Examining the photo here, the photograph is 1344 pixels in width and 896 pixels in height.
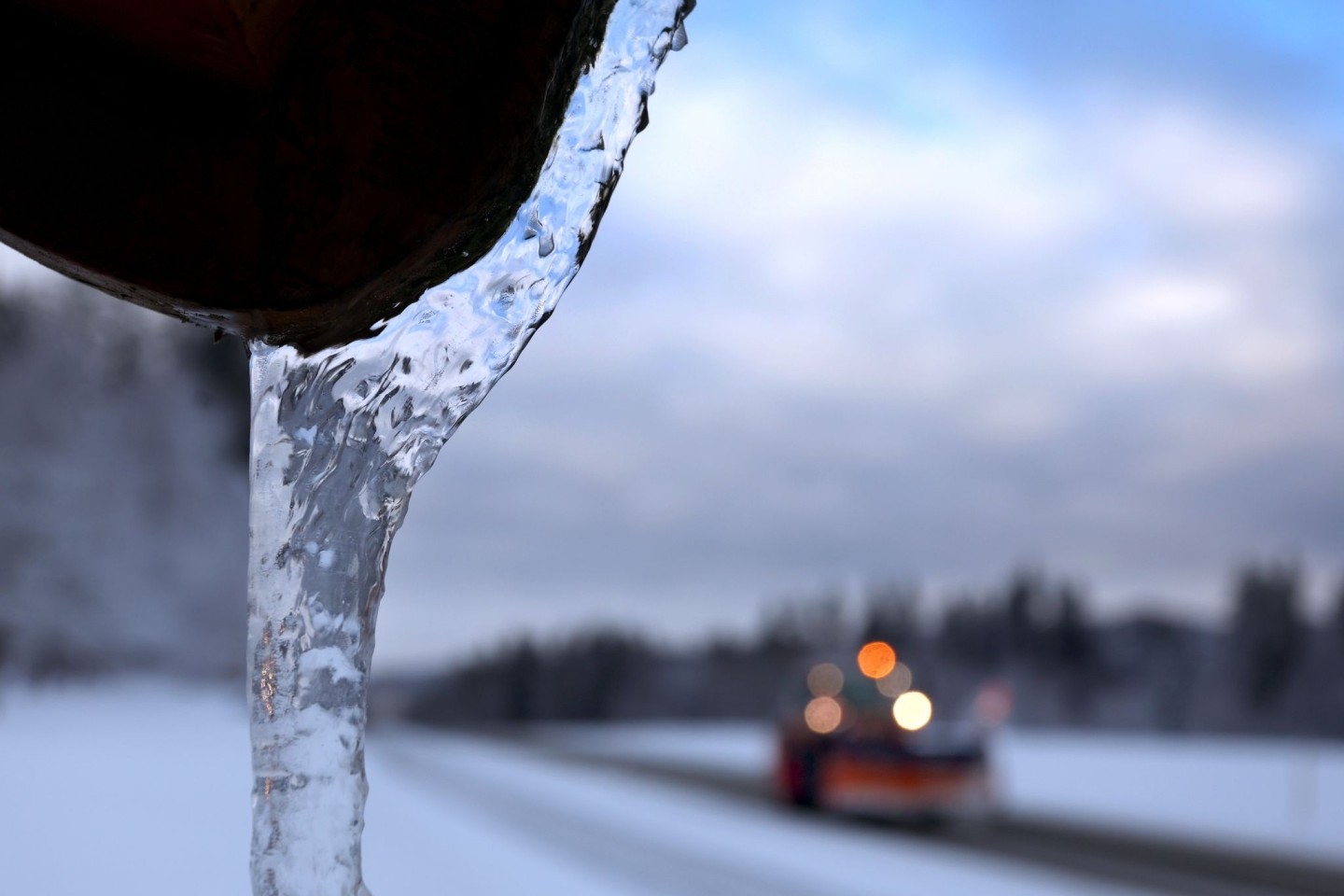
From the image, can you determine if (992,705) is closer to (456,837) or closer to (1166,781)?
(456,837)

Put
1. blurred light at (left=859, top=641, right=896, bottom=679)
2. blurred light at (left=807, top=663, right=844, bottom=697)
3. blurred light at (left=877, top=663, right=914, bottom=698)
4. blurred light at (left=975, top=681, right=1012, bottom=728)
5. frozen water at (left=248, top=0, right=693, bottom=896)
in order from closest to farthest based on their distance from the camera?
frozen water at (left=248, top=0, right=693, bottom=896), blurred light at (left=975, top=681, right=1012, bottom=728), blurred light at (left=877, top=663, right=914, bottom=698), blurred light at (left=859, top=641, right=896, bottom=679), blurred light at (left=807, top=663, right=844, bottom=697)

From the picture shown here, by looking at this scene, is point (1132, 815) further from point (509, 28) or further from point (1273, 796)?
point (509, 28)

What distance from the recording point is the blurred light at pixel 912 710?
45.0 ft

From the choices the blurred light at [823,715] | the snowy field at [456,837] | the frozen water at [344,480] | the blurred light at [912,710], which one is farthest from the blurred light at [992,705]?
the frozen water at [344,480]

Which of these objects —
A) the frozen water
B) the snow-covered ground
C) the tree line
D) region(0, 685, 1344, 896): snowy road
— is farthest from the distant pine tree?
the frozen water

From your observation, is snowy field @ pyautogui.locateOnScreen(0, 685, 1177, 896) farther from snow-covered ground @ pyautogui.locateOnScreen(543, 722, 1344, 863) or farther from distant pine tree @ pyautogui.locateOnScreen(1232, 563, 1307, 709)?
distant pine tree @ pyautogui.locateOnScreen(1232, 563, 1307, 709)

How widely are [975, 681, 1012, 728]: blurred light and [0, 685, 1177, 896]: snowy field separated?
175 cm

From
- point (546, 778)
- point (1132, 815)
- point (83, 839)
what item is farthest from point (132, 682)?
point (83, 839)

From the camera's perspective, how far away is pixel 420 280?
146 cm

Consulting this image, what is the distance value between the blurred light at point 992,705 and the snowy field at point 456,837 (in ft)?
5.73

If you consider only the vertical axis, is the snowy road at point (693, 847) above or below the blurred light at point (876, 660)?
below

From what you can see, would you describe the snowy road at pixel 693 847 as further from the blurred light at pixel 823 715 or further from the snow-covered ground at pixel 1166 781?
the snow-covered ground at pixel 1166 781

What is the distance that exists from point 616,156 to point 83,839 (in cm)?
594

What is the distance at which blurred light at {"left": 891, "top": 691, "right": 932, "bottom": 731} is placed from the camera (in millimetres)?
13719
